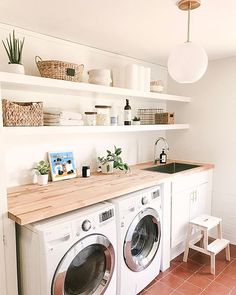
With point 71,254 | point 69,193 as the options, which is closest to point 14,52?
point 69,193

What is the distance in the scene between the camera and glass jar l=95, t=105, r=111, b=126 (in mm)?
2453

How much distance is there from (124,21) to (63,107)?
964 millimetres

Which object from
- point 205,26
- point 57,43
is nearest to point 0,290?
point 57,43

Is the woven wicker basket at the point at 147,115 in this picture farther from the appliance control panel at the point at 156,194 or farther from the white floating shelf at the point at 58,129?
the appliance control panel at the point at 156,194

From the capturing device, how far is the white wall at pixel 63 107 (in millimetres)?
2082

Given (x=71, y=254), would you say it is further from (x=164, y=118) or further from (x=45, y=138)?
(x=164, y=118)

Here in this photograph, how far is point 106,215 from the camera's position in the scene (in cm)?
180

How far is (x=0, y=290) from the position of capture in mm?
1510

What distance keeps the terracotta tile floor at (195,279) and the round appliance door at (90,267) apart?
1.98ft

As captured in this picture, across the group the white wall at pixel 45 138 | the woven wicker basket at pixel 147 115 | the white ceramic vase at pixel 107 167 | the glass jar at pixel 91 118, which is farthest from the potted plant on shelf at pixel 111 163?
the woven wicker basket at pixel 147 115

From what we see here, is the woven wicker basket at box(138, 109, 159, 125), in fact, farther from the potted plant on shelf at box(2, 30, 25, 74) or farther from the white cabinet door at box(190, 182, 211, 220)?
the potted plant on shelf at box(2, 30, 25, 74)

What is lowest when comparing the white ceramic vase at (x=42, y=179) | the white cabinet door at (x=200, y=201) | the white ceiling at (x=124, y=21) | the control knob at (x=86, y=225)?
the white cabinet door at (x=200, y=201)

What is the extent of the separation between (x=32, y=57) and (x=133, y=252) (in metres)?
1.95

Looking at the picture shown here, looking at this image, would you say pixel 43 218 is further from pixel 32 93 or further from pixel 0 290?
pixel 32 93
